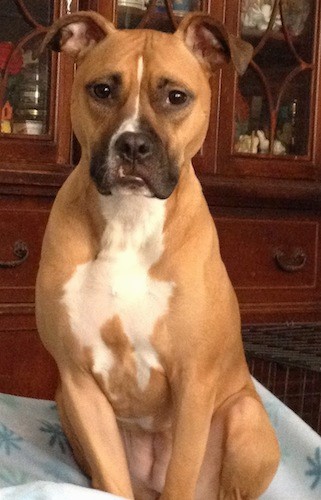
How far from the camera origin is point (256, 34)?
2242 millimetres

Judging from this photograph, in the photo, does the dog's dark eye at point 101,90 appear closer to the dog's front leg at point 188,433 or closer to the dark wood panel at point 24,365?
the dog's front leg at point 188,433

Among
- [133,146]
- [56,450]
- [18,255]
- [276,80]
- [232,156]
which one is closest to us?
[133,146]

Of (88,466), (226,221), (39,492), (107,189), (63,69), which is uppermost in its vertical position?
(63,69)

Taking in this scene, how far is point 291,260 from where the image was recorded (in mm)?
2268

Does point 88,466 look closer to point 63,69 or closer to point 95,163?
point 95,163

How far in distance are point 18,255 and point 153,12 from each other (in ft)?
2.16

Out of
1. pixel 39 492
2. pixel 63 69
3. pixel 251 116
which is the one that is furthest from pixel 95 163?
pixel 251 116

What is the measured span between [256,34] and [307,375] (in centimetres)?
88

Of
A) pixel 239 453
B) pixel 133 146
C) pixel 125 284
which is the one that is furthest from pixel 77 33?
pixel 239 453

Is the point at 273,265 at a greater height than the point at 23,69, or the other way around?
the point at 23,69

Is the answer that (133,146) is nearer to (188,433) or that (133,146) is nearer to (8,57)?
(188,433)

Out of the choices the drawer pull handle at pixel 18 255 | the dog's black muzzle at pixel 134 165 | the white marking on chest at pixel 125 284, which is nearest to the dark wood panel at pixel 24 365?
the drawer pull handle at pixel 18 255

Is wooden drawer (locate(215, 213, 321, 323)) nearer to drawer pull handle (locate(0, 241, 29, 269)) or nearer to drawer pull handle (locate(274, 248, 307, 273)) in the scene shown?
drawer pull handle (locate(274, 248, 307, 273))

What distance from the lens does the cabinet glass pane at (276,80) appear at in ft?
7.34
